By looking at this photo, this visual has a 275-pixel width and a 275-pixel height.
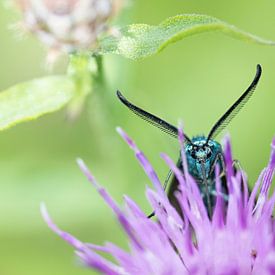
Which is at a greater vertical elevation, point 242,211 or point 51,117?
point 242,211

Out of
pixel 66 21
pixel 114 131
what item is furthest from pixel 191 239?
pixel 114 131

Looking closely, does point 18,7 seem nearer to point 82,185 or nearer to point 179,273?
point 179,273

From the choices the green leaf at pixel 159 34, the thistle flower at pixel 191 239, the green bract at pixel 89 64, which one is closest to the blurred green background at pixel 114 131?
the green bract at pixel 89 64

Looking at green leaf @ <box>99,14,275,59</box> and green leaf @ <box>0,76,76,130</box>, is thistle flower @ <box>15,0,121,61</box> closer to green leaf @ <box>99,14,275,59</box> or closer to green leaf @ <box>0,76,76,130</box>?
green leaf @ <box>99,14,275,59</box>

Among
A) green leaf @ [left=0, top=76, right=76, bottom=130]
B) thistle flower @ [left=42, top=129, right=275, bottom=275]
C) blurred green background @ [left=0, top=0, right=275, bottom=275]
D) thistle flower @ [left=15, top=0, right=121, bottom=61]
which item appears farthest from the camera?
blurred green background @ [left=0, top=0, right=275, bottom=275]

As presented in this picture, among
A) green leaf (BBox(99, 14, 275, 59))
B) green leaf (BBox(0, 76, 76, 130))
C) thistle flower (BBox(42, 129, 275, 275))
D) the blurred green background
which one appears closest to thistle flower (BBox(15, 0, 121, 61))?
green leaf (BBox(99, 14, 275, 59))

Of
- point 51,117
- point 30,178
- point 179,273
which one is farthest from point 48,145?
point 179,273
